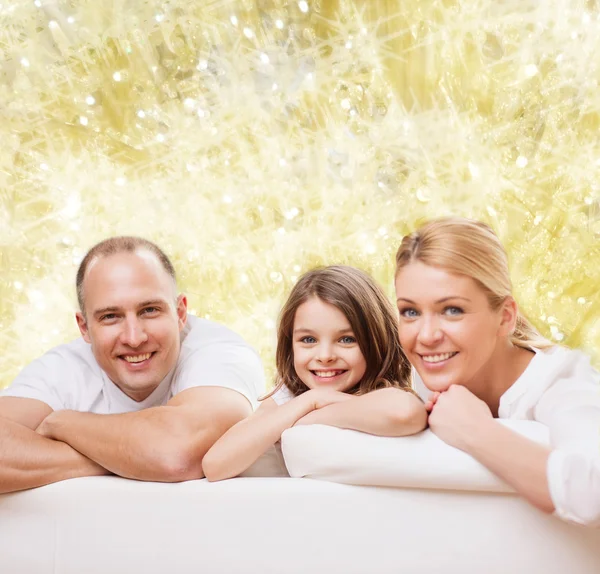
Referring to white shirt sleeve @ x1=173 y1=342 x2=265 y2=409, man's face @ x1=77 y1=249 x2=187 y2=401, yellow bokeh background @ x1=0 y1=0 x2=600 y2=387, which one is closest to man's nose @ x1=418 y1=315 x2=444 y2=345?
white shirt sleeve @ x1=173 y1=342 x2=265 y2=409

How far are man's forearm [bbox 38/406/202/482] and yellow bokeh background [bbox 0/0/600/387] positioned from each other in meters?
1.52

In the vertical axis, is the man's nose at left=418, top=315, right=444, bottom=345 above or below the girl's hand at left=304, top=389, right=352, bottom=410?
above

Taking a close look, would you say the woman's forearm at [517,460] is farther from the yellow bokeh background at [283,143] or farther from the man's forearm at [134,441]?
the yellow bokeh background at [283,143]

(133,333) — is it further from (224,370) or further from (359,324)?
(359,324)

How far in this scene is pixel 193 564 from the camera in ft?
5.28

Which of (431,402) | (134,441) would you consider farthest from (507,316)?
(134,441)

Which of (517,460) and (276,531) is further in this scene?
(276,531)

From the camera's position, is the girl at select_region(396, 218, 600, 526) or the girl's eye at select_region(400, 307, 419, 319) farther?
the girl's eye at select_region(400, 307, 419, 319)

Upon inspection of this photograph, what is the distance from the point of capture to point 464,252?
1.69 metres

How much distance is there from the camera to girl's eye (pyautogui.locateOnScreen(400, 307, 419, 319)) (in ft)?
5.65

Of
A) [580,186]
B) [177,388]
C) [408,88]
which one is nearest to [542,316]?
[580,186]

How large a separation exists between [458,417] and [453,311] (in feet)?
0.83

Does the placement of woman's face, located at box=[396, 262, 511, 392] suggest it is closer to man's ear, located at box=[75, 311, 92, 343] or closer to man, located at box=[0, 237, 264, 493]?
man, located at box=[0, 237, 264, 493]

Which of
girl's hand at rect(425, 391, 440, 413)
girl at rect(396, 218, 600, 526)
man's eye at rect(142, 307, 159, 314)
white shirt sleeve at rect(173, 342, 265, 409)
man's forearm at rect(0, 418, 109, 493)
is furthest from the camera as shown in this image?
man's eye at rect(142, 307, 159, 314)
